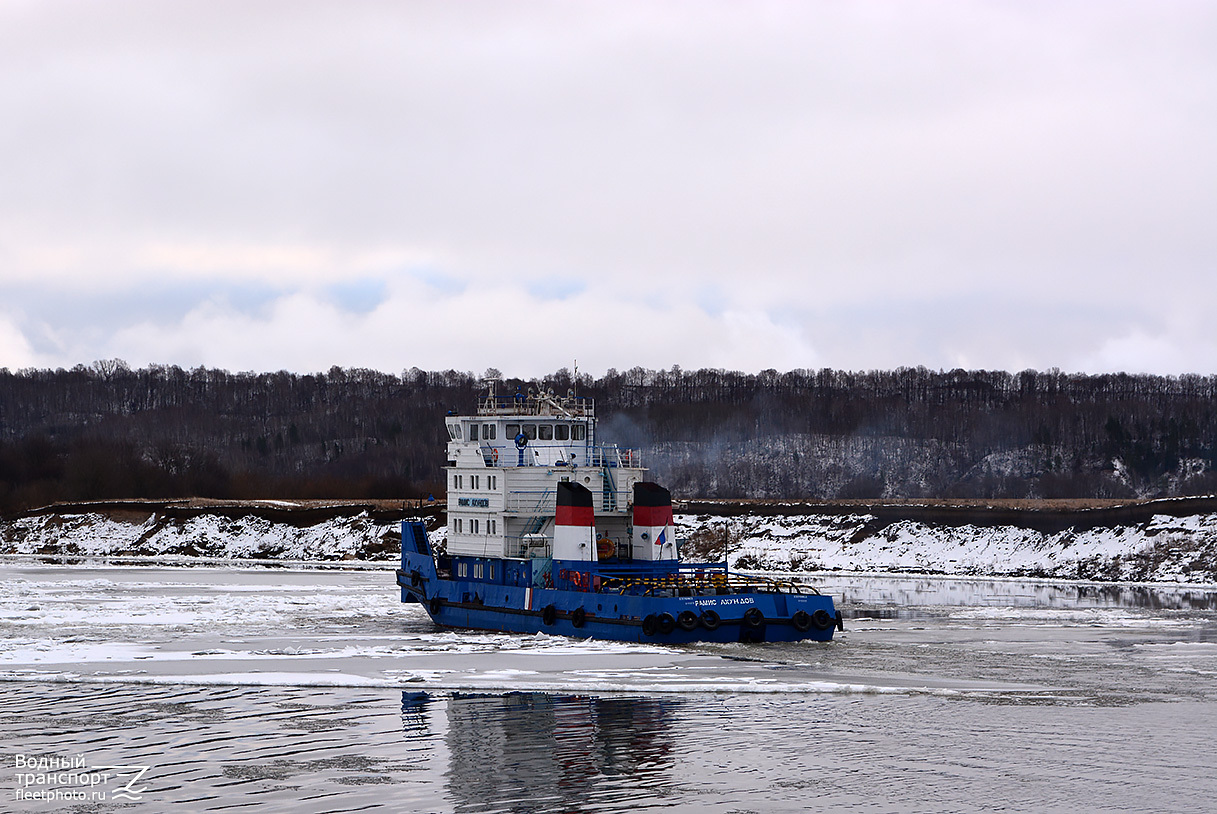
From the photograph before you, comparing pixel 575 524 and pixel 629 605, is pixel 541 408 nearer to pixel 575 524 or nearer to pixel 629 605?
pixel 575 524

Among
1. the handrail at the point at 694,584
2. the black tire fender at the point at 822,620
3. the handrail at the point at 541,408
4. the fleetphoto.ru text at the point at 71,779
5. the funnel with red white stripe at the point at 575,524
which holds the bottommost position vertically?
the fleetphoto.ru text at the point at 71,779

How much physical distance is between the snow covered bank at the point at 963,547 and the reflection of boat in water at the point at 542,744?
4224 centimetres

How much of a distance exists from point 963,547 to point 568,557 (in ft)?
124

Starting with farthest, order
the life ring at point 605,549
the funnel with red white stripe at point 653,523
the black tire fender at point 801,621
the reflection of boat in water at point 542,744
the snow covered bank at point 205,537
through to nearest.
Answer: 1. the snow covered bank at point 205,537
2. the life ring at point 605,549
3. the funnel with red white stripe at point 653,523
4. the black tire fender at point 801,621
5. the reflection of boat in water at point 542,744

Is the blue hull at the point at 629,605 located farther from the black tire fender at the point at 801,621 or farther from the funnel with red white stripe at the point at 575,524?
the funnel with red white stripe at the point at 575,524

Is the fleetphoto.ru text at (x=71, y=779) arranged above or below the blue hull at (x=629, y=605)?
below

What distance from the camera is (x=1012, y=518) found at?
236 ft

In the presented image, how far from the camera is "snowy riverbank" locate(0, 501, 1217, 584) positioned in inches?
2479

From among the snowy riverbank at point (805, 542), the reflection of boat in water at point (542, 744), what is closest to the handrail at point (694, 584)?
the reflection of boat in water at point (542, 744)

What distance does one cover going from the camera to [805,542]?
75812mm

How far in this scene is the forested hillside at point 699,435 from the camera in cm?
11462

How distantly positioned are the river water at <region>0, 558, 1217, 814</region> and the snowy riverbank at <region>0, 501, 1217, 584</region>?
2231 centimetres

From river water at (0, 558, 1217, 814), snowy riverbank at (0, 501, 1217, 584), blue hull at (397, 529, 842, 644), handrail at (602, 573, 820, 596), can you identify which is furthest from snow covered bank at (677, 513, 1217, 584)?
handrail at (602, 573, 820, 596)

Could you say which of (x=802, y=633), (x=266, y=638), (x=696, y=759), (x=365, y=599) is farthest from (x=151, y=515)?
(x=696, y=759)
